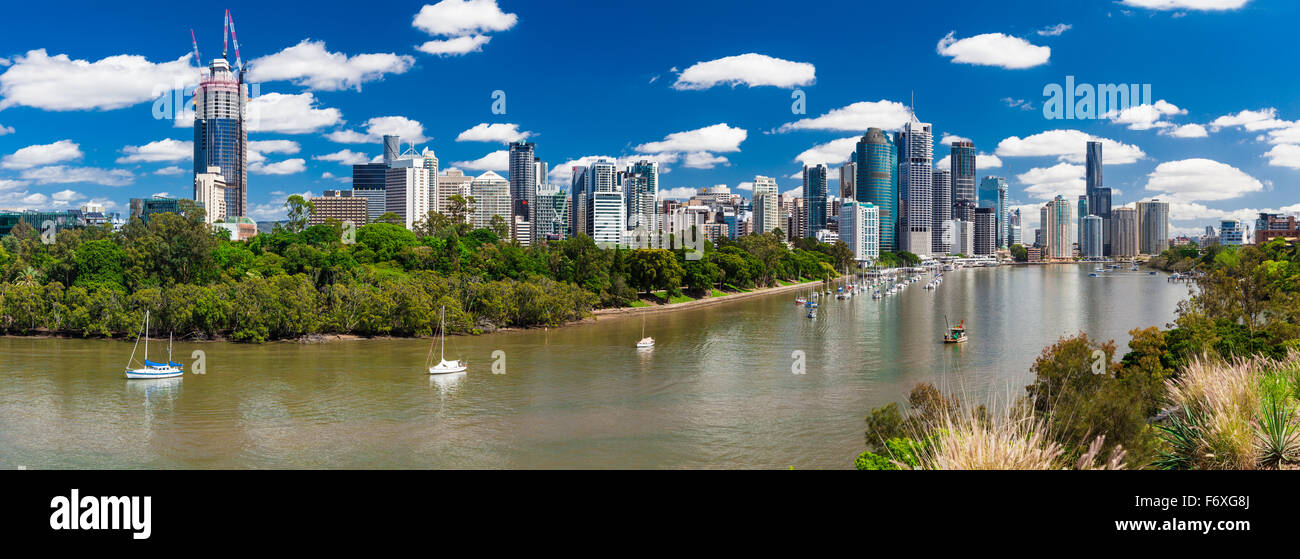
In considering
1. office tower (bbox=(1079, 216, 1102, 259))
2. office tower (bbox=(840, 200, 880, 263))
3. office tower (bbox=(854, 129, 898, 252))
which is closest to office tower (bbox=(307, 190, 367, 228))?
office tower (bbox=(840, 200, 880, 263))

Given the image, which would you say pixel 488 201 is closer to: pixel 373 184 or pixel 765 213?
pixel 373 184

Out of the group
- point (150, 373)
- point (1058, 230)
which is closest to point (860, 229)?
point (1058, 230)

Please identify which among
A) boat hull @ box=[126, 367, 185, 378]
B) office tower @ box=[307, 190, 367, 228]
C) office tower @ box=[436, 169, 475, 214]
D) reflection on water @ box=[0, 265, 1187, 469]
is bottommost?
reflection on water @ box=[0, 265, 1187, 469]

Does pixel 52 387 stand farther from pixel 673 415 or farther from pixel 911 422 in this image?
pixel 911 422

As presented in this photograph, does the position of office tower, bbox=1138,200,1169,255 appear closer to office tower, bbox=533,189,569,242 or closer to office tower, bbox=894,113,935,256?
office tower, bbox=894,113,935,256
